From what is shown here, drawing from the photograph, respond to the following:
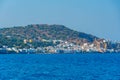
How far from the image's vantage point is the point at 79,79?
1762 inches

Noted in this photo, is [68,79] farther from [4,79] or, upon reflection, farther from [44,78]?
[4,79]

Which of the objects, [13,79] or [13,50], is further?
[13,50]

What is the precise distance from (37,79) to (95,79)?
546cm

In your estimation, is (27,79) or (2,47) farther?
(2,47)

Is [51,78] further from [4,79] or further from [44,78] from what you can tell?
[4,79]

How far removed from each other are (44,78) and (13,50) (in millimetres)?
154134

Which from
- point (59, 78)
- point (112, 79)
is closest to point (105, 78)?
point (112, 79)

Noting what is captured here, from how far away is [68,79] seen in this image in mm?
44906

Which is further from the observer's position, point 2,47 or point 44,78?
point 2,47

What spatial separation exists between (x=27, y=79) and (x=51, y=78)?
2.84 m

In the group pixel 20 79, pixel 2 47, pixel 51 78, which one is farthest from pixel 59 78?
pixel 2 47

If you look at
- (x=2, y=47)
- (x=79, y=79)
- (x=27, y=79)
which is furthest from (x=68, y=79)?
(x=2, y=47)

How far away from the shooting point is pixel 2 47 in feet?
650

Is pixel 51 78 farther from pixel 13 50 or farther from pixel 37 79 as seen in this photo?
pixel 13 50
